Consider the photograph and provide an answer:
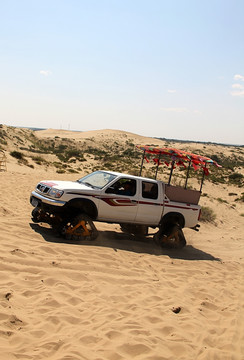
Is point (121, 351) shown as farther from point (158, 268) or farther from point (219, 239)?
point (219, 239)

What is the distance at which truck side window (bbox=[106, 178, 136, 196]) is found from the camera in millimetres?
8798

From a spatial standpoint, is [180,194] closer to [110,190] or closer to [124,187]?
[124,187]

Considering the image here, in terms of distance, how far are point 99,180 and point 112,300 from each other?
13.8 ft

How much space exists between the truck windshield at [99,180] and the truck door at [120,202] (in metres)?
0.23

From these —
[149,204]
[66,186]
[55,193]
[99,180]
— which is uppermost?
[99,180]

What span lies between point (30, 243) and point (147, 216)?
3.42 meters

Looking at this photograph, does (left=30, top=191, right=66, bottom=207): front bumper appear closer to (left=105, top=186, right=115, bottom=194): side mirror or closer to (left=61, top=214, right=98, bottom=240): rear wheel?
(left=61, top=214, right=98, bottom=240): rear wheel

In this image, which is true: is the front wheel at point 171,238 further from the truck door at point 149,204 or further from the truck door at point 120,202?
the truck door at point 120,202

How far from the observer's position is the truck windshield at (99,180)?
8852 millimetres

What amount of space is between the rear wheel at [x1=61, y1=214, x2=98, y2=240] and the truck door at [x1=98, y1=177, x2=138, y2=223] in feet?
1.67

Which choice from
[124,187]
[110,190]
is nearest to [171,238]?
[124,187]

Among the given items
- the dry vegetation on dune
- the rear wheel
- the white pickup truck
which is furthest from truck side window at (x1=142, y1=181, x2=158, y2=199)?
the dry vegetation on dune

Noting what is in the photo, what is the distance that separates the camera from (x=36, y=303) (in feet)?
15.7

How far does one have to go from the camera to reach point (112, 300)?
5.39 metres
